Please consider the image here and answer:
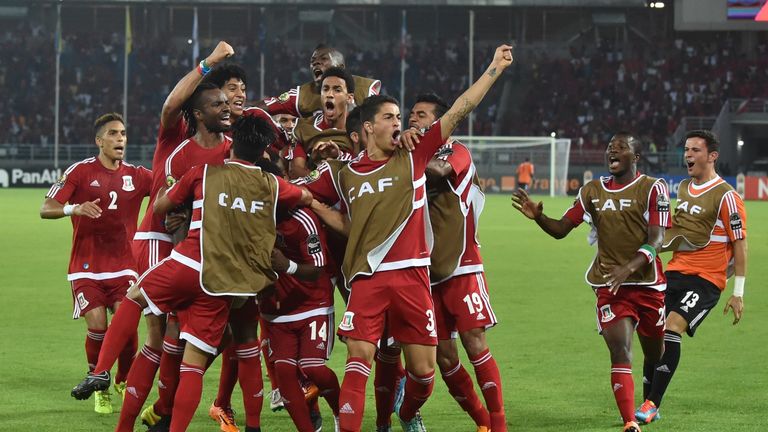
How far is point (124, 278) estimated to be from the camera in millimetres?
8922

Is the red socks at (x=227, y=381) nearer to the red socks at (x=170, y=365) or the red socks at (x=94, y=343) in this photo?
the red socks at (x=170, y=365)

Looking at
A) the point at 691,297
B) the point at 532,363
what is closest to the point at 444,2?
the point at 532,363

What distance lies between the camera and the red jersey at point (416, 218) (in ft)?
21.5

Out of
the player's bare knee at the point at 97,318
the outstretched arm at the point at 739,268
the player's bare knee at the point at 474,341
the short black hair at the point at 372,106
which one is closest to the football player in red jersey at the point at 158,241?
the short black hair at the point at 372,106

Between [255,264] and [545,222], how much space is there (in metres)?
2.51

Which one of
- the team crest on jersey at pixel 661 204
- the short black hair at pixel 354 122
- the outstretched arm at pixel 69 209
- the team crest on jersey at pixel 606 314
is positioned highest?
the short black hair at pixel 354 122

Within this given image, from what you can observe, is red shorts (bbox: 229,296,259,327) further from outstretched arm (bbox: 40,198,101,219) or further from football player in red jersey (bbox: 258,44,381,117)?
football player in red jersey (bbox: 258,44,381,117)

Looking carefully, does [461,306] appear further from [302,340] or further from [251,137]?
[251,137]

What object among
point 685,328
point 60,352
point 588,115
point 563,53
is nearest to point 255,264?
point 685,328

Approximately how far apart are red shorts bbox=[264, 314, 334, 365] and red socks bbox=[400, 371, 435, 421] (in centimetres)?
56

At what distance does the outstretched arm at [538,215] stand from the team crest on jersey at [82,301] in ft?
10.9

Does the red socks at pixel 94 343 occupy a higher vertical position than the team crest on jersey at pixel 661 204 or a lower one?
lower

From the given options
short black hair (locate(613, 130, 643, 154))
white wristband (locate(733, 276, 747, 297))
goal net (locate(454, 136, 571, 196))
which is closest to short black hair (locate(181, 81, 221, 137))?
short black hair (locate(613, 130, 643, 154))

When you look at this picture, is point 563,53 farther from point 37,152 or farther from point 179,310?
point 179,310
